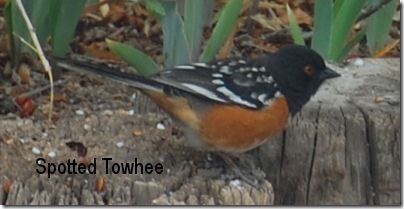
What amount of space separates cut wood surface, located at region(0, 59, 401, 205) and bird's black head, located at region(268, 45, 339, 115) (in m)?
0.16

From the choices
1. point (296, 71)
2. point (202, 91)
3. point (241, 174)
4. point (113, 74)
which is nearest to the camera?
point (113, 74)

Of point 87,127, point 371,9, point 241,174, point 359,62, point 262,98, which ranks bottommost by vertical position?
point 241,174

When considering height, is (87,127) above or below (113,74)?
below

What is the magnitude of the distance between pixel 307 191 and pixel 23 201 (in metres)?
1.11

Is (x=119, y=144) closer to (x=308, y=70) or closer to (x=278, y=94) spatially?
(x=278, y=94)

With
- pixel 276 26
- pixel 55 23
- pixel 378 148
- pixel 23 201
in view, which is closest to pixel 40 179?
pixel 23 201

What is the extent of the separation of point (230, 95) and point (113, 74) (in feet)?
1.37

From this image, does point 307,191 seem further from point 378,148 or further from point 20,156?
point 20,156

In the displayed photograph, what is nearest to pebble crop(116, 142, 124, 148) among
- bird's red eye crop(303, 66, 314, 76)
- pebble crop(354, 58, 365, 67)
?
bird's red eye crop(303, 66, 314, 76)

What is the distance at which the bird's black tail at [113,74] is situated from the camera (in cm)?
424

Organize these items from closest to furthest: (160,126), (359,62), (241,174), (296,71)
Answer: (241,174) → (296,71) → (160,126) → (359,62)

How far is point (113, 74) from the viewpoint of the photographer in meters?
4.28

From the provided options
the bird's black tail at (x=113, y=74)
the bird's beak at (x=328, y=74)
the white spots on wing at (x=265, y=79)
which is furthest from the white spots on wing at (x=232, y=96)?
the bird's beak at (x=328, y=74)

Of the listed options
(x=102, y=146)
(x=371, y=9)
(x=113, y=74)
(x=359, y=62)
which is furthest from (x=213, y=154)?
(x=371, y=9)
